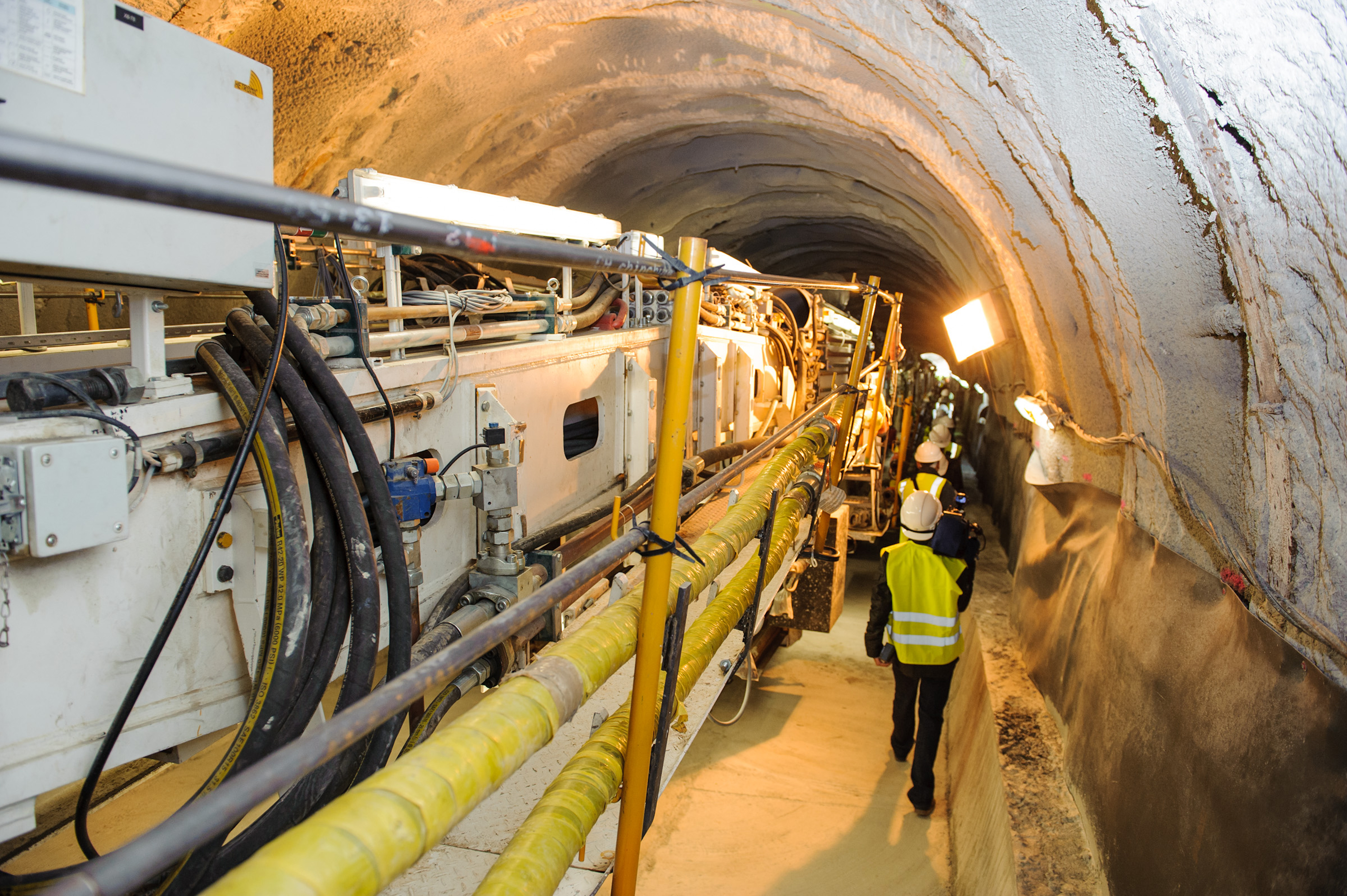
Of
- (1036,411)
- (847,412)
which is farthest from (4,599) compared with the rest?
(1036,411)

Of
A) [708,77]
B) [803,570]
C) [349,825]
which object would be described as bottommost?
[803,570]

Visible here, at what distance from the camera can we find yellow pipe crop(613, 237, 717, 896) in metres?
1.87

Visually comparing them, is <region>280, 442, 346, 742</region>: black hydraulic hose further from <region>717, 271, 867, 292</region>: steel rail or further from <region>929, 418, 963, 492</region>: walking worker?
<region>929, 418, 963, 492</region>: walking worker

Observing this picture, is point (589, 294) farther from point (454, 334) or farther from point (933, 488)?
point (933, 488)

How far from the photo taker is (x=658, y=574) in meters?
1.94

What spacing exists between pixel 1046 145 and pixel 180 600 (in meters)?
3.67

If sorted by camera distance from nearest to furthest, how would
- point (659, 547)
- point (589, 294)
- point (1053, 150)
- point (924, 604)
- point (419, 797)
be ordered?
point (419, 797) < point (659, 547) < point (1053, 150) < point (589, 294) < point (924, 604)

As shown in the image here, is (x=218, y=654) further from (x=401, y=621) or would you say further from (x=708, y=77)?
(x=708, y=77)

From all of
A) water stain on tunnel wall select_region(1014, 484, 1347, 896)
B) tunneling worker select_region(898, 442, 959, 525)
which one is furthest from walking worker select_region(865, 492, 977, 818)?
water stain on tunnel wall select_region(1014, 484, 1347, 896)

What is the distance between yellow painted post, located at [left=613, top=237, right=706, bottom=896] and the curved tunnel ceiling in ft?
5.60

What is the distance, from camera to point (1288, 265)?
90.7 inches

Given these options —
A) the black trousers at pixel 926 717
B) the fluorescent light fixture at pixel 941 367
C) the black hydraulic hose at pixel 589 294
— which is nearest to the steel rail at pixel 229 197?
the black hydraulic hose at pixel 589 294

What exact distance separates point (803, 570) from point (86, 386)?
4.74 metres

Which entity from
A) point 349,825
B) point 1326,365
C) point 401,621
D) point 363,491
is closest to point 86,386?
point 363,491
